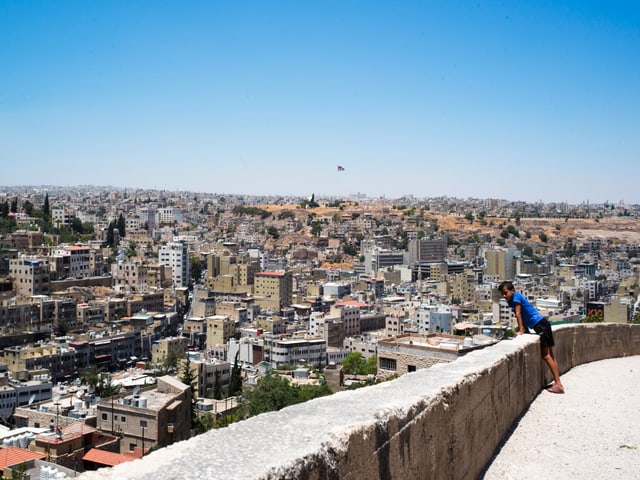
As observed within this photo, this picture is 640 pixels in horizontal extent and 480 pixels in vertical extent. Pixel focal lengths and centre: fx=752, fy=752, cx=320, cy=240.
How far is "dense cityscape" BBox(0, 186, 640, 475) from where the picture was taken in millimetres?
14680

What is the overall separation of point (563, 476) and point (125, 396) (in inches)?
572

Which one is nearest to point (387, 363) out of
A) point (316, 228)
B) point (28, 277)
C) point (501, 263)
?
point (28, 277)

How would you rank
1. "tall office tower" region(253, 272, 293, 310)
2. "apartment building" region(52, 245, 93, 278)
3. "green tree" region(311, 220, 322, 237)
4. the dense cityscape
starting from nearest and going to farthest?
the dense cityscape < "tall office tower" region(253, 272, 293, 310) < "apartment building" region(52, 245, 93, 278) < "green tree" region(311, 220, 322, 237)

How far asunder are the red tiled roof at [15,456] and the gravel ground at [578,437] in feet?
27.6

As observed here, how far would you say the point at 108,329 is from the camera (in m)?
29.8

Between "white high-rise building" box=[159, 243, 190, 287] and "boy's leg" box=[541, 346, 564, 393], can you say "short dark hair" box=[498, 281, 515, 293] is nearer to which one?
Result: "boy's leg" box=[541, 346, 564, 393]

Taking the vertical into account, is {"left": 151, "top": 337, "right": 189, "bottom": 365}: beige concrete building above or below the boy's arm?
below

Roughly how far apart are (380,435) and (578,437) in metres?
1.33

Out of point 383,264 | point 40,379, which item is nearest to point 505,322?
point 40,379

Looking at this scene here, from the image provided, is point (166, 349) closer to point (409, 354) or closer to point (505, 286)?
point (409, 354)

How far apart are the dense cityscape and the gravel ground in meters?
2.48

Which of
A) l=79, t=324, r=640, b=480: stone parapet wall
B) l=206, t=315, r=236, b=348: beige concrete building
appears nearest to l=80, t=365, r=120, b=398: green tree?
l=206, t=315, r=236, b=348: beige concrete building

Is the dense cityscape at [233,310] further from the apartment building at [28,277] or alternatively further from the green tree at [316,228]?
the green tree at [316,228]

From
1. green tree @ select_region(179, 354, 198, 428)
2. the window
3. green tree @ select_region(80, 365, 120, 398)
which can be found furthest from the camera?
green tree @ select_region(80, 365, 120, 398)
